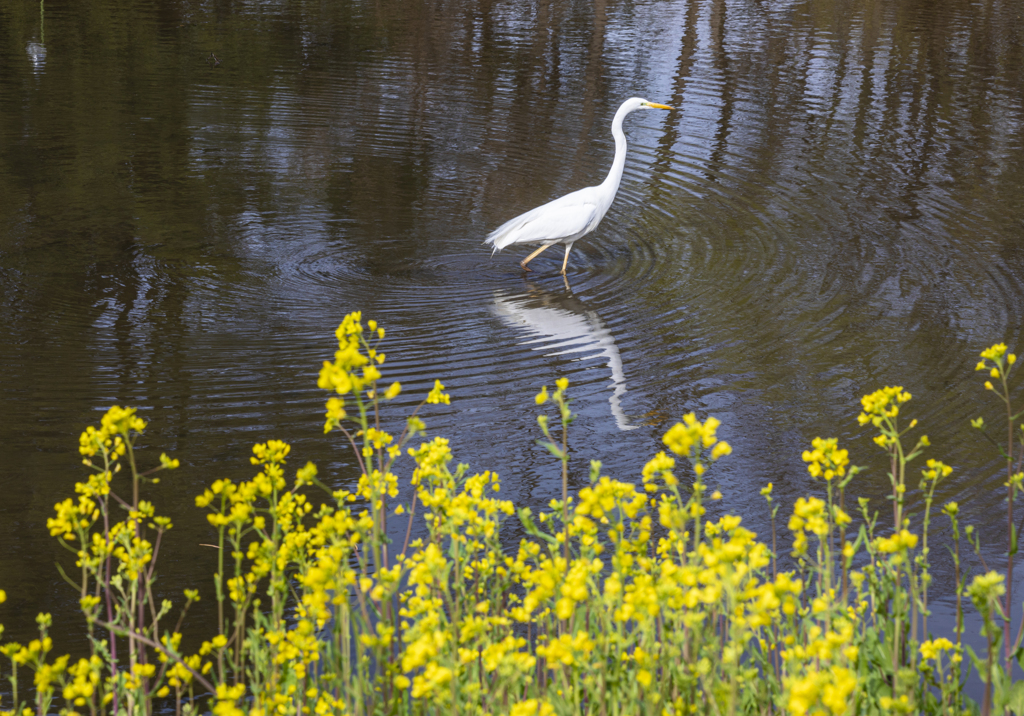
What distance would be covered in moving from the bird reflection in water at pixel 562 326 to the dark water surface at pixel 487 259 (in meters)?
0.04

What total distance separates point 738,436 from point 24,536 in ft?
12.7

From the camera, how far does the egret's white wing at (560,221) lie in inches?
336

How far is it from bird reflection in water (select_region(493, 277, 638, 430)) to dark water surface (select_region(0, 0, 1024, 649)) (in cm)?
4

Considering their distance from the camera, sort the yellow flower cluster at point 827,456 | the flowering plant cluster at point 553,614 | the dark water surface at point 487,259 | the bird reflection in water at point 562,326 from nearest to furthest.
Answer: the flowering plant cluster at point 553,614 → the yellow flower cluster at point 827,456 → the dark water surface at point 487,259 → the bird reflection in water at point 562,326

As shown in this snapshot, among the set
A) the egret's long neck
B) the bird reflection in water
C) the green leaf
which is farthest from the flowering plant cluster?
the egret's long neck

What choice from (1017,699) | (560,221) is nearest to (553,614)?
(1017,699)

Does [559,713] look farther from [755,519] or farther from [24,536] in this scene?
[24,536]

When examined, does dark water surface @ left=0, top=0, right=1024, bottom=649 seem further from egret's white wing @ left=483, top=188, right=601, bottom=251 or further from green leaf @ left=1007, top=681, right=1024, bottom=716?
green leaf @ left=1007, top=681, right=1024, bottom=716

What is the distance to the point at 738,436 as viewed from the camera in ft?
19.4

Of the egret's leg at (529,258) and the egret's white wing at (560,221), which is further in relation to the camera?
the egret's leg at (529,258)

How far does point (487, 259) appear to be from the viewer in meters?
9.20

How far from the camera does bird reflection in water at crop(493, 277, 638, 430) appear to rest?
7027 millimetres

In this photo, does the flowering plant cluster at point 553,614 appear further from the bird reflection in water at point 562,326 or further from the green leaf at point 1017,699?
the bird reflection in water at point 562,326

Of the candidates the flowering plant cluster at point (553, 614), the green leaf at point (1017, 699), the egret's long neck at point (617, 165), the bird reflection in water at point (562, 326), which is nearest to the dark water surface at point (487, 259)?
the bird reflection in water at point (562, 326)
